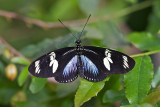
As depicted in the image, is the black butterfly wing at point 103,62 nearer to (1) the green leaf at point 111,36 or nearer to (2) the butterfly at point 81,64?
(2) the butterfly at point 81,64

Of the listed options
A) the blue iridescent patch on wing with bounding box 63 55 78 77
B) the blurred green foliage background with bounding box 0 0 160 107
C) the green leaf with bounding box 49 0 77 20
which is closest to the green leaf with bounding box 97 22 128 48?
the blurred green foliage background with bounding box 0 0 160 107

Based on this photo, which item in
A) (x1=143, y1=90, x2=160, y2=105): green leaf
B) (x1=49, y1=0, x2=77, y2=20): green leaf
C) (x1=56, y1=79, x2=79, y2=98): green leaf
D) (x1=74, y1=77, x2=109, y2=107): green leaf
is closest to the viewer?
(x1=143, y1=90, x2=160, y2=105): green leaf

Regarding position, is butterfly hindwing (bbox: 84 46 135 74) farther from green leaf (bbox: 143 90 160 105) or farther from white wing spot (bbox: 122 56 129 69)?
Answer: green leaf (bbox: 143 90 160 105)

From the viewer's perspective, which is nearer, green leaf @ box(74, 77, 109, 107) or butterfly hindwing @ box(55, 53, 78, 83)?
green leaf @ box(74, 77, 109, 107)

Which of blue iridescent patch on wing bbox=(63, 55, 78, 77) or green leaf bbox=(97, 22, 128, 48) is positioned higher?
green leaf bbox=(97, 22, 128, 48)

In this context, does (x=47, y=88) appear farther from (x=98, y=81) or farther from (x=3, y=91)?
(x=98, y=81)

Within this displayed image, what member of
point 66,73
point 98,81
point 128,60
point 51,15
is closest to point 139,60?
point 128,60
